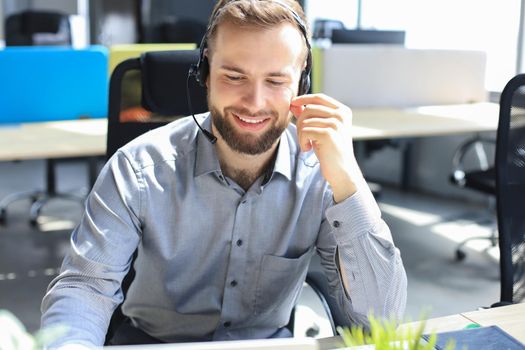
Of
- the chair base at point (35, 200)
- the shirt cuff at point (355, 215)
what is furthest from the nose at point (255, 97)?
the chair base at point (35, 200)

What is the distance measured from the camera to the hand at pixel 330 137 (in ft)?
3.96

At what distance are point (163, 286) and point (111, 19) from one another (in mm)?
5226

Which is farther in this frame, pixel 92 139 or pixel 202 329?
pixel 92 139

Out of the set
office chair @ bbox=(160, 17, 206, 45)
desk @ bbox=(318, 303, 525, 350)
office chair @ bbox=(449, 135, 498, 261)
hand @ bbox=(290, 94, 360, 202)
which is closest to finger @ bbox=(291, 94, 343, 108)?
hand @ bbox=(290, 94, 360, 202)

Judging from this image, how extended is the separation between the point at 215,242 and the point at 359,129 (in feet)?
6.05

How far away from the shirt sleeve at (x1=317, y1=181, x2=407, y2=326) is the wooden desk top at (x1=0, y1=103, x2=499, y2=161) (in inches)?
47.9

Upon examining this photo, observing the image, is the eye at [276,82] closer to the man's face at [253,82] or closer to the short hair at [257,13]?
the man's face at [253,82]

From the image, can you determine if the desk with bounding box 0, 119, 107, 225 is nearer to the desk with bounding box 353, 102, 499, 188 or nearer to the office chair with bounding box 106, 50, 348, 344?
the office chair with bounding box 106, 50, 348, 344

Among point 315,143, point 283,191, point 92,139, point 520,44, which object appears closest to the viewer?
point 315,143

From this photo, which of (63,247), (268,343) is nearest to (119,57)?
(63,247)

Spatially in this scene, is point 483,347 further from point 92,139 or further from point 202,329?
point 92,139

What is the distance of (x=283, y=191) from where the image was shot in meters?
1.35

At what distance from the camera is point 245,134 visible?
126 centimetres

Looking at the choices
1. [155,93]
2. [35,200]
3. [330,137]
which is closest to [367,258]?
[330,137]
